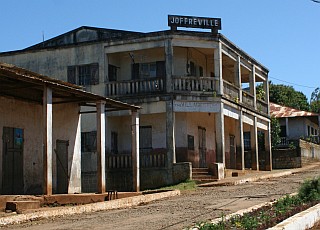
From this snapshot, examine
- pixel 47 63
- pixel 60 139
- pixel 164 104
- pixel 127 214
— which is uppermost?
pixel 47 63

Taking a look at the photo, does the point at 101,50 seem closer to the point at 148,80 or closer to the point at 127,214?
the point at 148,80

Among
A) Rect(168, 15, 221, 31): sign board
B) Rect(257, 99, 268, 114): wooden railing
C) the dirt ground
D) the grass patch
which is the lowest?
the dirt ground

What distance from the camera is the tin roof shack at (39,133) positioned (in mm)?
16109

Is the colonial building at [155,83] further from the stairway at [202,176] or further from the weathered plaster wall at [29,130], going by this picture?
the weathered plaster wall at [29,130]

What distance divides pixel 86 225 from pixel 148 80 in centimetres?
1554

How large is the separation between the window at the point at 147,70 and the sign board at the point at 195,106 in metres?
2.66

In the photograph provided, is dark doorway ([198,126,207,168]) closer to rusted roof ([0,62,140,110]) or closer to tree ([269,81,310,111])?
rusted roof ([0,62,140,110])

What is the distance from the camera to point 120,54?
2762 cm

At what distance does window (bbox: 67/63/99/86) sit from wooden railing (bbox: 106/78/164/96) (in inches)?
34.9

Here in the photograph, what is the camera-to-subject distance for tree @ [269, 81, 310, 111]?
66.9 meters

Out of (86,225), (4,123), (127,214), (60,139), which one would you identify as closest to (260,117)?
(60,139)

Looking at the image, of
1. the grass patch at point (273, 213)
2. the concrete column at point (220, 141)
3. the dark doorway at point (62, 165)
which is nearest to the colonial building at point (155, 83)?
the concrete column at point (220, 141)

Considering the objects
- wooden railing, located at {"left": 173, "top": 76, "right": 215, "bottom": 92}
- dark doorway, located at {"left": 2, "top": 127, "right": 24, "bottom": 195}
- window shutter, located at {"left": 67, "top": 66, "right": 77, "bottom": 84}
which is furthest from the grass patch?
window shutter, located at {"left": 67, "top": 66, "right": 77, "bottom": 84}

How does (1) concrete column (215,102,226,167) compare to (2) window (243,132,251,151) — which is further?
(2) window (243,132,251,151)
